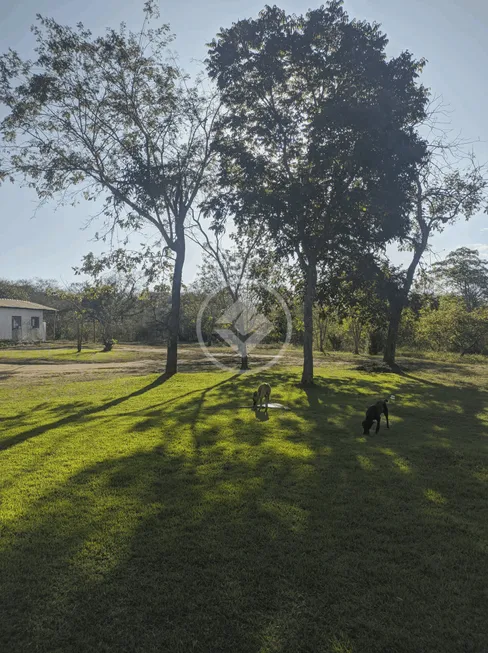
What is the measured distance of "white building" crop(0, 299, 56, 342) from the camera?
140 ft

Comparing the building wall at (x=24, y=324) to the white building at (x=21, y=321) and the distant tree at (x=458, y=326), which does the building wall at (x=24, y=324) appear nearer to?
the white building at (x=21, y=321)

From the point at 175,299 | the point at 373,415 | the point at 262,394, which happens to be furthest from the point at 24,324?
the point at 373,415

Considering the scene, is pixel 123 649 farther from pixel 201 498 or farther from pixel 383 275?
pixel 383 275

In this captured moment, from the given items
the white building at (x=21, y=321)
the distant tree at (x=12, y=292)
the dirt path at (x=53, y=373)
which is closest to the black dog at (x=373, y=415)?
the dirt path at (x=53, y=373)

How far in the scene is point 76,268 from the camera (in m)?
17.5

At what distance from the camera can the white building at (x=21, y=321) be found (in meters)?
42.7

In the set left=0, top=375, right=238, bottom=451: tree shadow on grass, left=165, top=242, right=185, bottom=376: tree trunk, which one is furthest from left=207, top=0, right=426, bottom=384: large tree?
left=0, top=375, right=238, bottom=451: tree shadow on grass

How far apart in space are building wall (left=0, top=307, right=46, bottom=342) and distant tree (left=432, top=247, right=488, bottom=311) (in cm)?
5006

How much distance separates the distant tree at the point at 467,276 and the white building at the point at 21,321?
164ft

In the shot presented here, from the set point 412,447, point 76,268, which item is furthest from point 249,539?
point 76,268

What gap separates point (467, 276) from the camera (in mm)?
54219

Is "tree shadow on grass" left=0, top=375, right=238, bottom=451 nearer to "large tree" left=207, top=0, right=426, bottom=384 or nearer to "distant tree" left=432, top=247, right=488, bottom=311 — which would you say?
"large tree" left=207, top=0, right=426, bottom=384

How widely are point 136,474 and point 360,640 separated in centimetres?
386

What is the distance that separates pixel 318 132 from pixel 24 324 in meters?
41.2
